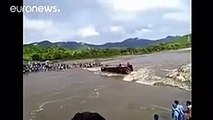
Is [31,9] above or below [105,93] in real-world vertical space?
above

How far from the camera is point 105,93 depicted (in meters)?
2.25

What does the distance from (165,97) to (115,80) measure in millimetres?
309

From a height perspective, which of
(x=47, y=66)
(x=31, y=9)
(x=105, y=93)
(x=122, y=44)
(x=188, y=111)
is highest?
(x=31, y=9)

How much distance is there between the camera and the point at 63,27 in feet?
7.39

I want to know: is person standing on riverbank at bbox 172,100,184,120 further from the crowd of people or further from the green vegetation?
the crowd of people

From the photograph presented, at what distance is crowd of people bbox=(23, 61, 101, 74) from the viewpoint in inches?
87.7

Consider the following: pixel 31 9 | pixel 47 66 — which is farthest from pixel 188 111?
pixel 31 9

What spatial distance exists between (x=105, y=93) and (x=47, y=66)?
370 millimetres

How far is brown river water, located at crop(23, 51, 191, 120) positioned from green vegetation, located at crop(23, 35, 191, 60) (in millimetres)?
39

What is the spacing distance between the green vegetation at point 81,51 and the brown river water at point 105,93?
0.13 ft

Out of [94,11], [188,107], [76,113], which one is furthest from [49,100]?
[188,107]

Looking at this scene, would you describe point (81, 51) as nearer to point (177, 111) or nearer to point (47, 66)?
point (47, 66)

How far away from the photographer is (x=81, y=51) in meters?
2.25
